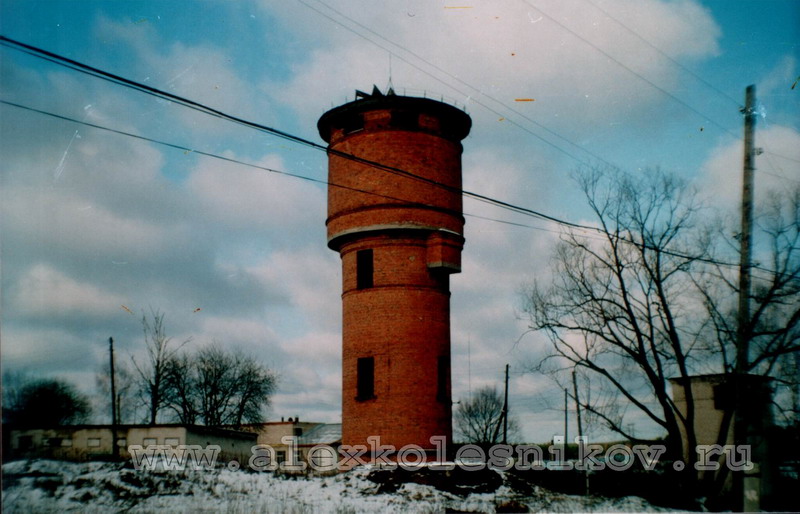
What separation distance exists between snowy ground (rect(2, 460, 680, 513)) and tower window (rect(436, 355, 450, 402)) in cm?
326

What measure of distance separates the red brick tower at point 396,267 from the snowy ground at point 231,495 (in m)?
2.27

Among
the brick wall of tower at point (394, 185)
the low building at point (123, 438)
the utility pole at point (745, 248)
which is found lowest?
the low building at point (123, 438)

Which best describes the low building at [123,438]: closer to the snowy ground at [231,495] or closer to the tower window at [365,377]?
the snowy ground at [231,495]

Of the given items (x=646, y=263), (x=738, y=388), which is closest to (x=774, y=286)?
(x=646, y=263)

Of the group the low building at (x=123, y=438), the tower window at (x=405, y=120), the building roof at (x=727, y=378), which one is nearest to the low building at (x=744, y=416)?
the building roof at (x=727, y=378)

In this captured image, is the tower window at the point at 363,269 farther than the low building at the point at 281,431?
No

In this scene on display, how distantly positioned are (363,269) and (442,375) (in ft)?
13.6

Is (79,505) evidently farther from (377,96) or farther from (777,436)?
(777,436)

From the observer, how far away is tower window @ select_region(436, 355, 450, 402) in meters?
21.6

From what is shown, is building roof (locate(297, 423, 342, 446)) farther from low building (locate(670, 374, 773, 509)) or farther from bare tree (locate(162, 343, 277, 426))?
low building (locate(670, 374, 773, 509))

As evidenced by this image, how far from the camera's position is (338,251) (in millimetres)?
23359

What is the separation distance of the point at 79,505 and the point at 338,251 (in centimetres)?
1120

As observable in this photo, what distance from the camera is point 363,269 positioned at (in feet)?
73.4

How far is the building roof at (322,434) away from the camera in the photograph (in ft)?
175
